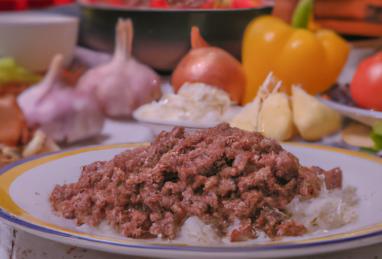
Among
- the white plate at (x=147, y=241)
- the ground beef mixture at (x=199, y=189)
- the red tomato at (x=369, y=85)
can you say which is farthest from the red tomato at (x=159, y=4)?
the ground beef mixture at (x=199, y=189)

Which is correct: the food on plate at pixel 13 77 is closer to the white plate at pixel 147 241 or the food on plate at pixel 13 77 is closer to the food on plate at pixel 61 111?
the food on plate at pixel 61 111

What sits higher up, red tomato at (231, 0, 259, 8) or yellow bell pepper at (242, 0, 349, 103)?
red tomato at (231, 0, 259, 8)

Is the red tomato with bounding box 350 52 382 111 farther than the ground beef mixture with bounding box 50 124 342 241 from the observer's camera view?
Yes

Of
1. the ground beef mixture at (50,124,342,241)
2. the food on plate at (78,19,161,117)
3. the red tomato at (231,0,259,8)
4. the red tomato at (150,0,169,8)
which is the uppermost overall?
the red tomato at (231,0,259,8)

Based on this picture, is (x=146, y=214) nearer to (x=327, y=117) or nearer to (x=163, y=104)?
(x=163, y=104)

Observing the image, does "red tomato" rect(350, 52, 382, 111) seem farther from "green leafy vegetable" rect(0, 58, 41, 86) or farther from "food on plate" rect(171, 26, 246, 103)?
"green leafy vegetable" rect(0, 58, 41, 86)

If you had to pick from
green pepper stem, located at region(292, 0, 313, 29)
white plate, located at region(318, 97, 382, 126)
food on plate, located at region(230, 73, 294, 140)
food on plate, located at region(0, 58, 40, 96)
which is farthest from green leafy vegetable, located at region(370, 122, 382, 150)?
food on plate, located at region(0, 58, 40, 96)
